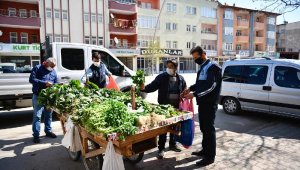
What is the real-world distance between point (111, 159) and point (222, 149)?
3.02 metres

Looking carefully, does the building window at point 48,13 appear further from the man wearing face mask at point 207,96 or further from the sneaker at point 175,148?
the man wearing face mask at point 207,96

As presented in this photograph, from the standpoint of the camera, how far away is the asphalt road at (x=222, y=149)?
4.70 metres

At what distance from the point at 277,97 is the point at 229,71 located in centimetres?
199

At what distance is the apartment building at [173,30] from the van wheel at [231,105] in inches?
1074

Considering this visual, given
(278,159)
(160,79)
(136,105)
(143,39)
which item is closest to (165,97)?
(160,79)

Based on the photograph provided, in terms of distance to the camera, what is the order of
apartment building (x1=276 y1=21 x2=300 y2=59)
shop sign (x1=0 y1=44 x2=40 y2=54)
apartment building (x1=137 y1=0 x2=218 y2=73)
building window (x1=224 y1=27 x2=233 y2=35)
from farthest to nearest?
1. apartment building (x1=276 y1=21 x2=300 y2=59)
2. building window (x1=224 y1=27 x2=233 y2=35)
3. apartment building (x1=137 y1=0 x2=218 y2=73)
4. shop sign (x1=0 y1=44 x2=40 y2=54)

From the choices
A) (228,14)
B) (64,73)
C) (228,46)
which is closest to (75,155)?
(64,73)

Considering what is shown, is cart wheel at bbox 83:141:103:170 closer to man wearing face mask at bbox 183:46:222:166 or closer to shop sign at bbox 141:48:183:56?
man wearing face mask at bbox 183:46:222:166

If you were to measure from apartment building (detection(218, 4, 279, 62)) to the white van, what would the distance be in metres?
39.4

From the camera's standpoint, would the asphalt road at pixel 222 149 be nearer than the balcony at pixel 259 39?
Yes

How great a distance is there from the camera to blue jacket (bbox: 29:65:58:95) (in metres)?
5.96

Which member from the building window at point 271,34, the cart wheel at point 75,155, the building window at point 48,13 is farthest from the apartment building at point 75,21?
the building window at point 271,34

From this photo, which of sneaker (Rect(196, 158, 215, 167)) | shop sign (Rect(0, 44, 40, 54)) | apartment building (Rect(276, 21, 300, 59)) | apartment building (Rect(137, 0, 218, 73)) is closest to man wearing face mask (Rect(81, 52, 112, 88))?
sneaker (Rect(196, 158, 215, 167))

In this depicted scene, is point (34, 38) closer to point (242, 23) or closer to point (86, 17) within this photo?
point (86, 17)
